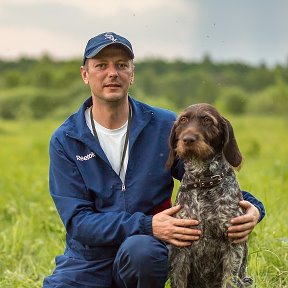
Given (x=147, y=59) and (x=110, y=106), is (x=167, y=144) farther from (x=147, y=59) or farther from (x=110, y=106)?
(x=147, y=59)

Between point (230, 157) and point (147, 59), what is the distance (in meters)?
36.1

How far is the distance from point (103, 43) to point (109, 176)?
2.71 ft

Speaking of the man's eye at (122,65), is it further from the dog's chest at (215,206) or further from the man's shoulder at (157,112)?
the dog's chest at (215,206)

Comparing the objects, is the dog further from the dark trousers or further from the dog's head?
the dark trousers

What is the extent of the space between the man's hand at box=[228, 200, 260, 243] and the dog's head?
0.29m

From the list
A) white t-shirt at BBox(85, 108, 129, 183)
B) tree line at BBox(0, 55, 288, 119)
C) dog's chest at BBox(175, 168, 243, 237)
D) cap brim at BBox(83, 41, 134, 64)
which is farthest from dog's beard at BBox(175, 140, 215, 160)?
tree line at BBox(0, 55, 288, 119)

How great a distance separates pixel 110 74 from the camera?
4.81m

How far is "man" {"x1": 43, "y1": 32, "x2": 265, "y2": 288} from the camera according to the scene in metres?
4.61

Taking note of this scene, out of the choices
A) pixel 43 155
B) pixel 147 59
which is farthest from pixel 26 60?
pixel 43 155

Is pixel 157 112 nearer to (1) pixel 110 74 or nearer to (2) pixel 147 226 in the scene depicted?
(1) pixel 110 74

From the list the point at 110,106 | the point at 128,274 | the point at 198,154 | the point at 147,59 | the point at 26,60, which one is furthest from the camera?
the point at 26,60

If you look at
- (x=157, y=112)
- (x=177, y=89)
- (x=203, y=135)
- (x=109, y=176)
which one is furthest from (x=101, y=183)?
(x=177, y=89)

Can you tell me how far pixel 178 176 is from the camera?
4914mm

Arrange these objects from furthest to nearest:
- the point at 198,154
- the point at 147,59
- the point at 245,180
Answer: the point at 147,59, the point at 245,180, the point at 198,154
